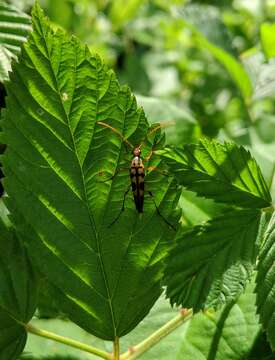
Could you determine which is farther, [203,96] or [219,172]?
[203,96]

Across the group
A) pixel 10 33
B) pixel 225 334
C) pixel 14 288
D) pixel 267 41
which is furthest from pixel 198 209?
pixel 267 41

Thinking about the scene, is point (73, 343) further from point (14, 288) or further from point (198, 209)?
point (198, 209)

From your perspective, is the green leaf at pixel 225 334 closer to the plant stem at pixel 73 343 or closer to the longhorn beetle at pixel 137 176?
the plant stem at pixel 73 343

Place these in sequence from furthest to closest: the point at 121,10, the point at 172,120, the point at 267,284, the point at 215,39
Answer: the point at 121,10
the point at 215,39
the point at 172,120
the point at 267,284

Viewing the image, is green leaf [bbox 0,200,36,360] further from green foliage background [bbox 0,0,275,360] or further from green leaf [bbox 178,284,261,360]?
green leaf [bbox 178,284,261,360]

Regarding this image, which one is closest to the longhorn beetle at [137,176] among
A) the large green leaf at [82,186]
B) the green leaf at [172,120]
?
the large green leaf at [82,186]

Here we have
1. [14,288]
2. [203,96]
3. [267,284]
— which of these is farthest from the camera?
[203,96]

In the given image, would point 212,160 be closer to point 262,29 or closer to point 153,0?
point 262,29
